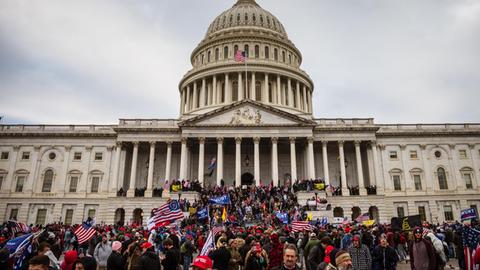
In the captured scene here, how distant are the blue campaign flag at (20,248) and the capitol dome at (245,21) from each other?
65012 mm

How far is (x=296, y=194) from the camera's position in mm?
40000

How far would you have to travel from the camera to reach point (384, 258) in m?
10.6

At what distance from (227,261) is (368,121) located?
46.3m

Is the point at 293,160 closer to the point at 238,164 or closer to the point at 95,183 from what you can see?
the point at 238,164

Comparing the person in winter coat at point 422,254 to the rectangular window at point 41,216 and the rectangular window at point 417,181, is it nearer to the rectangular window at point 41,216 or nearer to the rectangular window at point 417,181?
the rectangular window at point 417,181

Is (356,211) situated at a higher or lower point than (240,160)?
lower

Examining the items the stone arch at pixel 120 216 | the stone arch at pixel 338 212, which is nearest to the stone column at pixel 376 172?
the stone arch at pixel 338 212

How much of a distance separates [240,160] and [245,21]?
34914 millimetres

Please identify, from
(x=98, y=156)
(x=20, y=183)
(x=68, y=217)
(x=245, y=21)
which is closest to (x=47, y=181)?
(x=20, y=183)

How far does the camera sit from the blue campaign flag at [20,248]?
30.4 feet

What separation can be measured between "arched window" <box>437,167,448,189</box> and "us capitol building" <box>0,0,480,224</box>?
14cm

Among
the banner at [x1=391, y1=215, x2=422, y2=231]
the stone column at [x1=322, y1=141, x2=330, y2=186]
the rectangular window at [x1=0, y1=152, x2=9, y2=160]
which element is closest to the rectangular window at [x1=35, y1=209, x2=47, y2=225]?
the rectangular window at [x1=0, y1=152, x2=9, y2=160]

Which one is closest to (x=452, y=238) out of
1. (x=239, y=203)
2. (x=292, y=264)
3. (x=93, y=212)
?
(x=292, y=264)

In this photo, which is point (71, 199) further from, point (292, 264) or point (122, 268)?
point (292, 264)
